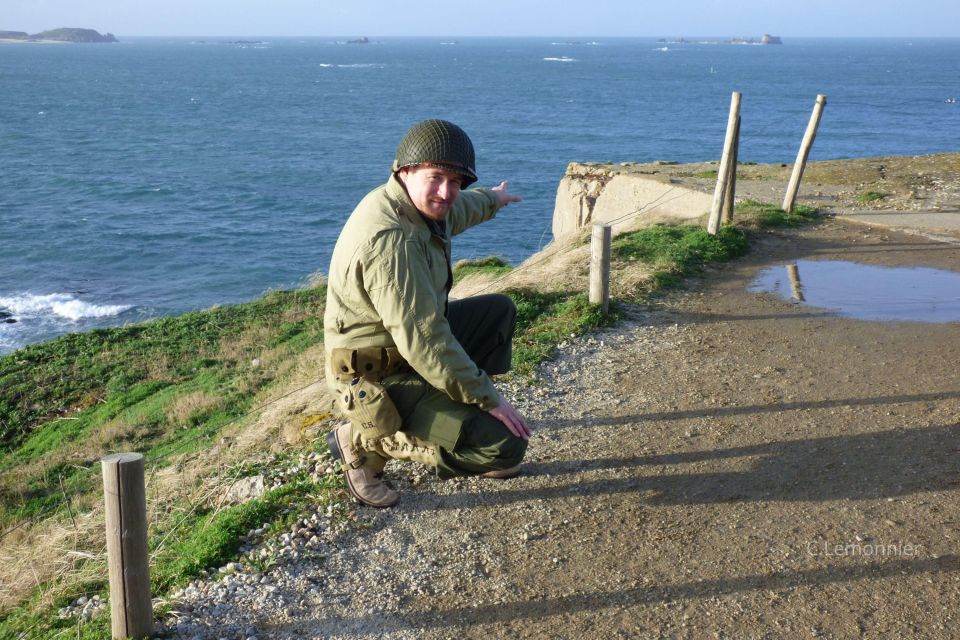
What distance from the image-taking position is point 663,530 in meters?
4.85

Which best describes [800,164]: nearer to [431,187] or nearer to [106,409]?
[431,187]

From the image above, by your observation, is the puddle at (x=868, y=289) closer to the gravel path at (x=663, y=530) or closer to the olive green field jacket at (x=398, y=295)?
the gravel path at (x=663, y=530)

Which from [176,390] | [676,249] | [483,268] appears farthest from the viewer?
[483,268]

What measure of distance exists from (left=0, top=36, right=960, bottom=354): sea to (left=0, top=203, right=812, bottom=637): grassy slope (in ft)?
22.3

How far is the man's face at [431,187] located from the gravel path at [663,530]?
1761 mm

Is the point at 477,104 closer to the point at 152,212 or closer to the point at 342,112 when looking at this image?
the point at 342,112

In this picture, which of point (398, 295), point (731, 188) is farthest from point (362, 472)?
point (731, 188)

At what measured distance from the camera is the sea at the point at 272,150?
29328 mm

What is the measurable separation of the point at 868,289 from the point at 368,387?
7.15 metres

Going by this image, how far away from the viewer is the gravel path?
416 cm

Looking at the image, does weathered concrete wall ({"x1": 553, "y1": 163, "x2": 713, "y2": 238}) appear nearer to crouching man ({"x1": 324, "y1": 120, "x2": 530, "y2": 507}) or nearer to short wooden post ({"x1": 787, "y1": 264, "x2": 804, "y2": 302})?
short wooden post ({"x1": 787, "y1": 264, "x2": 804, "y2": 302})

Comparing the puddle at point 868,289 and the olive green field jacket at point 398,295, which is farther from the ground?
the olive green field jacket at point 398,295

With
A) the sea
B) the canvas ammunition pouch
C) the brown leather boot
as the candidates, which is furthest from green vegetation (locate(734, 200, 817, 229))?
the sea

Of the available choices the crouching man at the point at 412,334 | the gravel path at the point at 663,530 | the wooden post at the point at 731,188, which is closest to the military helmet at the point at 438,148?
the crouching man at the point at 412,334
